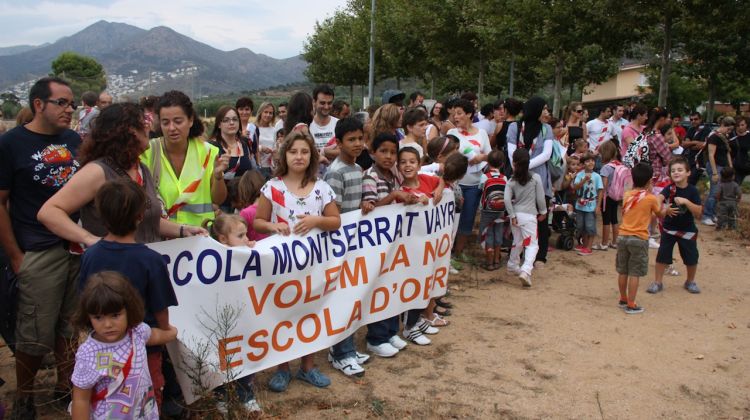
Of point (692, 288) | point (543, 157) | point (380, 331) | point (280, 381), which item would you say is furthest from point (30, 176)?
point (692, 288)

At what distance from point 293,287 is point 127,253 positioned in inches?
58.3

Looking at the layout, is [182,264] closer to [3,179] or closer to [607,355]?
[3,179]

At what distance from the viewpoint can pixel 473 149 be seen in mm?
7641

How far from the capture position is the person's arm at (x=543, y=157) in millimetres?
7625

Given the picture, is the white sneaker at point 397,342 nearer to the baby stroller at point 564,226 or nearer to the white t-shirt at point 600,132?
the baby stroller at point 564,226

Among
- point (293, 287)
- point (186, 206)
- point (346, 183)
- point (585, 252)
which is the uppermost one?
point (346, 183)

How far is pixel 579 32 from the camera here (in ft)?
53.5

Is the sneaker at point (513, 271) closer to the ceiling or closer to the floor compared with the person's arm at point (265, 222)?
closer to the floor

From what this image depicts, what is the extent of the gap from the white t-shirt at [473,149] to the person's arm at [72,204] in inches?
199

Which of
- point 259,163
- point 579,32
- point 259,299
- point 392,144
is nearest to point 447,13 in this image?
point 579,32

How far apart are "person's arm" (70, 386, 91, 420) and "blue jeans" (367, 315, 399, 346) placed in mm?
2610

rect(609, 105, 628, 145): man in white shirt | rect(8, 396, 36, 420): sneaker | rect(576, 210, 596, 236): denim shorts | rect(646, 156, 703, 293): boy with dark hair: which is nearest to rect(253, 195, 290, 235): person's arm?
rect(8, 396, 36, 420): sneaker

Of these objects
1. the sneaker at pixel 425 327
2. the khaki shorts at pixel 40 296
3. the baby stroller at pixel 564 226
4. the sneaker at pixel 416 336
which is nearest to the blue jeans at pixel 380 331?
the sneaker at pixel 416 336

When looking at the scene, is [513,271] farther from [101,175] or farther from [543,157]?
[101,175]
